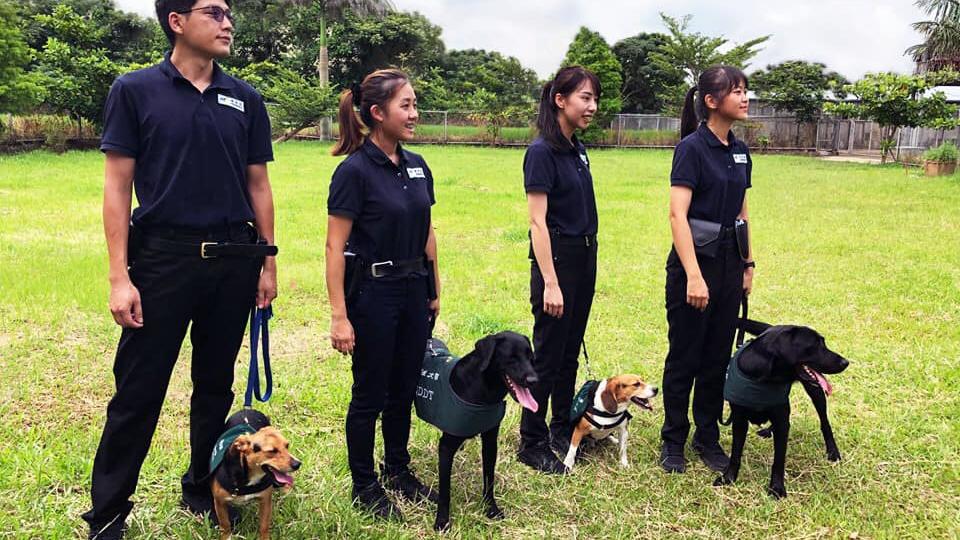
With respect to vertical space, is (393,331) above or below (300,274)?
above

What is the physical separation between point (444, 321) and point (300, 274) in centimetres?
208

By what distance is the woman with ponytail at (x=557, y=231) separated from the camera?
10.7ft

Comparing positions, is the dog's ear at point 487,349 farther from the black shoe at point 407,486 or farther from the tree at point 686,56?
the tree at point 686,56

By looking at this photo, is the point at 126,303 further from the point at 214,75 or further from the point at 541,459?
the point at 541,459

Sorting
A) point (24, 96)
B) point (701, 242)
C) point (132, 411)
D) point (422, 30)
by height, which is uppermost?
point (422, 30)

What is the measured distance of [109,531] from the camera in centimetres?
259

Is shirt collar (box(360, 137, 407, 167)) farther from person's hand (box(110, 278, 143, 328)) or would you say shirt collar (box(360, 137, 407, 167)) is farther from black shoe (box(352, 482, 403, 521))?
black shoe (box(352, 482, 403, 521))

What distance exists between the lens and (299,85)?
27.9 meters

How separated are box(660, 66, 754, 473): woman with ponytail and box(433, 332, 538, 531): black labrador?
3.52ft

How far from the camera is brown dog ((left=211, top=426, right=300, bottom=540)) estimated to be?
8.15 ft

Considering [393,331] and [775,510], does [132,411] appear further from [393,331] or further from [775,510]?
[775,510]

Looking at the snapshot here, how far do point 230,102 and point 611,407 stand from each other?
228 cm

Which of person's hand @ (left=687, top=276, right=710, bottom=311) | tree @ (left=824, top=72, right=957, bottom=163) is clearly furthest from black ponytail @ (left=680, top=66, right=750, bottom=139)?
tree @ (left=824, top=72, right=957, bottom=163)

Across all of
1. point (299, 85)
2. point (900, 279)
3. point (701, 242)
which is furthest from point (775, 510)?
point (299, 85)
